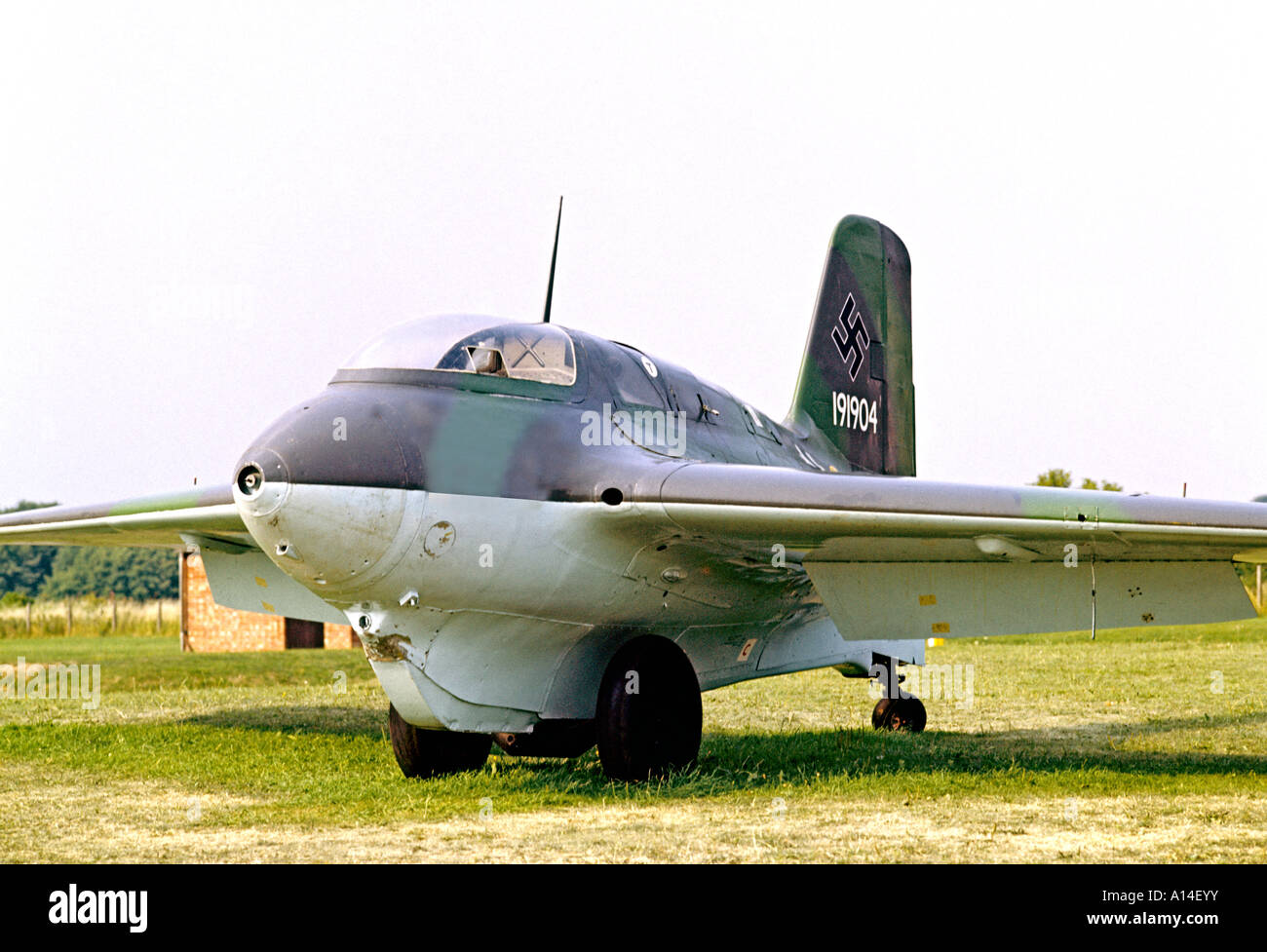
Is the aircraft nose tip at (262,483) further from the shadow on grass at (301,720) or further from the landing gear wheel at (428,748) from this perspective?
the shadow on grass at (301,720)

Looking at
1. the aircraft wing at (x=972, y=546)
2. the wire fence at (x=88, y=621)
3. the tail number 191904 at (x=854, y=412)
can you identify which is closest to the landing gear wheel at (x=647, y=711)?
the aircraft wing at (x=972, y=546)

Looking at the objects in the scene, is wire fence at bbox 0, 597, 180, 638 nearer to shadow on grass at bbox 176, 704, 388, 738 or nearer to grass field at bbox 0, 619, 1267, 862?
grass field at bbox 0, 619, 1267, 862

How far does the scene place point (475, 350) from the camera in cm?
884

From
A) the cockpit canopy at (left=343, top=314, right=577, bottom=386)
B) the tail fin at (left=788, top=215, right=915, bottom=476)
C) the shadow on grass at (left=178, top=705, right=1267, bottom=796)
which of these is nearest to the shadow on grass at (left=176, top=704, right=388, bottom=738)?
the shadow on grass at (left=178, top=705, right=1267, bottom=796)

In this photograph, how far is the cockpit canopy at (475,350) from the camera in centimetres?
870

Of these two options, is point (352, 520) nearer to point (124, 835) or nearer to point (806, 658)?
point (124, 835)

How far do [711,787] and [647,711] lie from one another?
0.75m

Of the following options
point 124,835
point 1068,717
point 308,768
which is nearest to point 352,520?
point 124,835

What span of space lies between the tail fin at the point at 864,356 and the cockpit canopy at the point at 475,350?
19.9 feet

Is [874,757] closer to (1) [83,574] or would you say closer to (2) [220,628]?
(2) [220,628]

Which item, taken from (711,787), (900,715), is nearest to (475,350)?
(711,787)

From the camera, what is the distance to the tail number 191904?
1553 cm

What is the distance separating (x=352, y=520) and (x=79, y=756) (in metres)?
5.97

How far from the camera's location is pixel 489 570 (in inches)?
331
